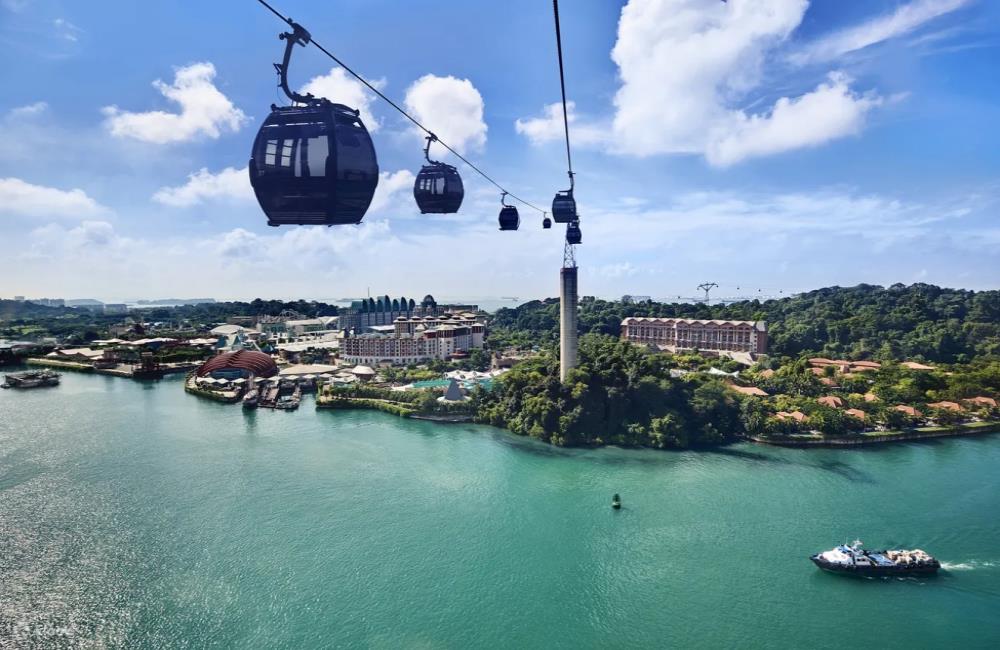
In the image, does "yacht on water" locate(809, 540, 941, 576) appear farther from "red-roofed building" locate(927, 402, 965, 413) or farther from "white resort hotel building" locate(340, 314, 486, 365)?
"white resort hotel building" locate(340, 314, 486, 365)

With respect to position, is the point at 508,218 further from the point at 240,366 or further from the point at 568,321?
the point at 240,366

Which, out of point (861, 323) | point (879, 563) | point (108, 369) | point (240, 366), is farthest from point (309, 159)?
point (108, 369)

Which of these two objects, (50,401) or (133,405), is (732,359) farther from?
(50,401)

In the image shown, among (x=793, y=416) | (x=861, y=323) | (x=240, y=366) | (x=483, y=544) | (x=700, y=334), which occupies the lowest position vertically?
(x=483, y=544)

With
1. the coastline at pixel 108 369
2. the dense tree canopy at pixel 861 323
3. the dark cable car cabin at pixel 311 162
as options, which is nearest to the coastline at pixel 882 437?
the dense tree canopy at pixel 861 323

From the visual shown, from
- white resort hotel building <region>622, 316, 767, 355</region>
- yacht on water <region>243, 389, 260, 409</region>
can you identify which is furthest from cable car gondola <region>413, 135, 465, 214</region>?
white resort hotel building <region>622, 316, 767, 355</region>

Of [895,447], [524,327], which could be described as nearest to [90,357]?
[524,327]

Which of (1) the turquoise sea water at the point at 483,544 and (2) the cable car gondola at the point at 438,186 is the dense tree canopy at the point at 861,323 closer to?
(1) the turquoise sea water at the point at 483,544
